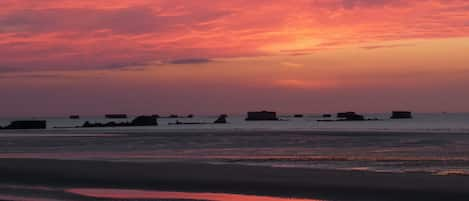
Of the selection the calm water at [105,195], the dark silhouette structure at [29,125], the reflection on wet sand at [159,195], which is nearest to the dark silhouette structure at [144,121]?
the dark silhouette structure at [29,125]

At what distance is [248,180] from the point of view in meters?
29.0

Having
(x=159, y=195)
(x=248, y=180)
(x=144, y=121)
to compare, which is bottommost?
(x=159, y=195)

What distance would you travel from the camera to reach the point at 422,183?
2672 cm

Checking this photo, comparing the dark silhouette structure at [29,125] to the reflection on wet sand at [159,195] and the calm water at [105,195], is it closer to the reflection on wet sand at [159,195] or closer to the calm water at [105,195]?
the calm water at [105,195]

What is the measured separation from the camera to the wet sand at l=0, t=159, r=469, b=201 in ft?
80.1

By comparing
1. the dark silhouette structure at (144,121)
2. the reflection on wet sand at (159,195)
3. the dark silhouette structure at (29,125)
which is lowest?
the reflection on wet sand at (159,195)

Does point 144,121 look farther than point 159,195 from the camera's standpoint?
Yes

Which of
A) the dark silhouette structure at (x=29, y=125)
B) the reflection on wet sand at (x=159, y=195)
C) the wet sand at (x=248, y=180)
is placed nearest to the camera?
the reflection on wet sand at (x=159, y=195)

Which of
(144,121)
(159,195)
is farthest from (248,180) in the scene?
(144,121)

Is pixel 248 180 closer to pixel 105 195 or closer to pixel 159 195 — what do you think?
pixel 159 195

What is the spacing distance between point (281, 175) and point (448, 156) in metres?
13.7

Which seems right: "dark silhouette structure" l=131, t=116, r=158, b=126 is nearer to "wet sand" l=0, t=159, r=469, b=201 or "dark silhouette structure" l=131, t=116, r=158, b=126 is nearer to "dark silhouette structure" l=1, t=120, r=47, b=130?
"dark silhouette structure" l=1, t=120, r=47, b=130

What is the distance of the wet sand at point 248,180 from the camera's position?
24.4 meters

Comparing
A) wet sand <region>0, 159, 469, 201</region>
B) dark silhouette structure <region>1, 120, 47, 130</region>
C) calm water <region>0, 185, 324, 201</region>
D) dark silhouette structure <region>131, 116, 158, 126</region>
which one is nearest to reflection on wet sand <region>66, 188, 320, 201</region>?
Answer: calm water <region>0, 185, 324, 201</region>
